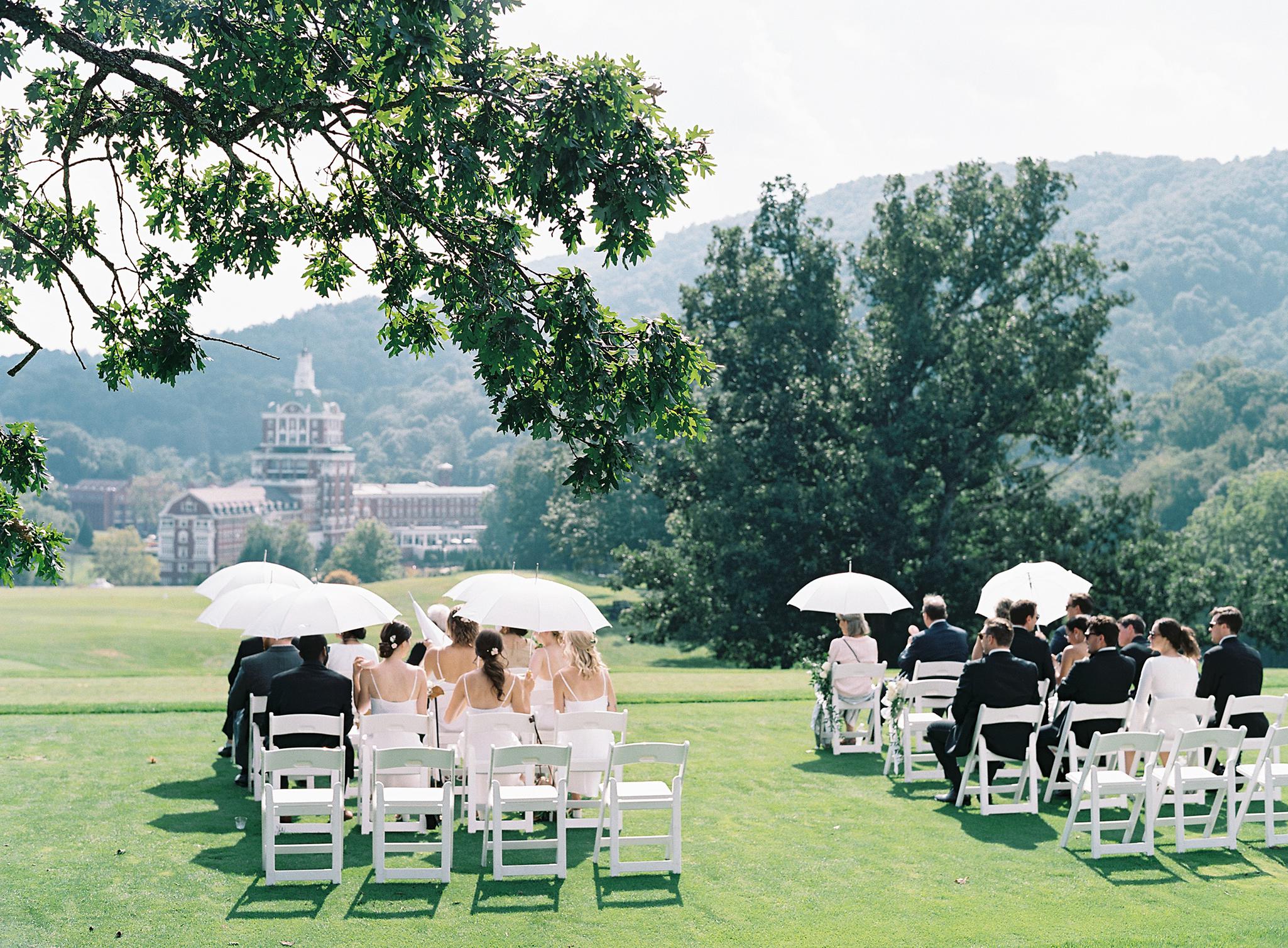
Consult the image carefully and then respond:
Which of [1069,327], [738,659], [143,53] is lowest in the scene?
[738,659]

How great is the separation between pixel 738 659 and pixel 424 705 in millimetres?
28348

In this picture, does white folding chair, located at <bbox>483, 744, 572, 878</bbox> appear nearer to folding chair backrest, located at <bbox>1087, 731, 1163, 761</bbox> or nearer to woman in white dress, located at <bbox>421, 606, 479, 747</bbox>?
woman in white dress, located at <bbox>421, 606, 479, 747</bbox>

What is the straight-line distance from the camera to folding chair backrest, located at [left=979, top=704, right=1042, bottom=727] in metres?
10.8

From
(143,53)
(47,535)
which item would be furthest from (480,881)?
(143,53)

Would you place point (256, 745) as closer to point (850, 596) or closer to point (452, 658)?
point (452, 658)

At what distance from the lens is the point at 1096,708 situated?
1080 cm

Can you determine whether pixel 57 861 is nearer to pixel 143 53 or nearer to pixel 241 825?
pixel 241 825

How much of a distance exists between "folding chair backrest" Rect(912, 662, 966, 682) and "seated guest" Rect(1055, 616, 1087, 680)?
96cm

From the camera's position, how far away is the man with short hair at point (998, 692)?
11133 millimetres

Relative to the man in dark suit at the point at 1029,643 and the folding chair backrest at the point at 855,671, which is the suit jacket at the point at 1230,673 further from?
the folding chair backrest at the point at 855,671

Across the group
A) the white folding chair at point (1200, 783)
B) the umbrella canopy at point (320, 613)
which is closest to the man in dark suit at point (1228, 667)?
the white folding chair at point (1200, 783)

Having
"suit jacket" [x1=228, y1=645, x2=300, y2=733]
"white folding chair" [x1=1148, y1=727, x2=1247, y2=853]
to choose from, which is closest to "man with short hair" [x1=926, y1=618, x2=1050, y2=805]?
"white folding chair" [x1=1148, y1=727, x2=1247, y2=853]

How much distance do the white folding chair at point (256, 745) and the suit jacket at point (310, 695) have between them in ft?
1.12

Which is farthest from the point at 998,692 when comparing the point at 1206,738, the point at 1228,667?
the point at 1228,667
